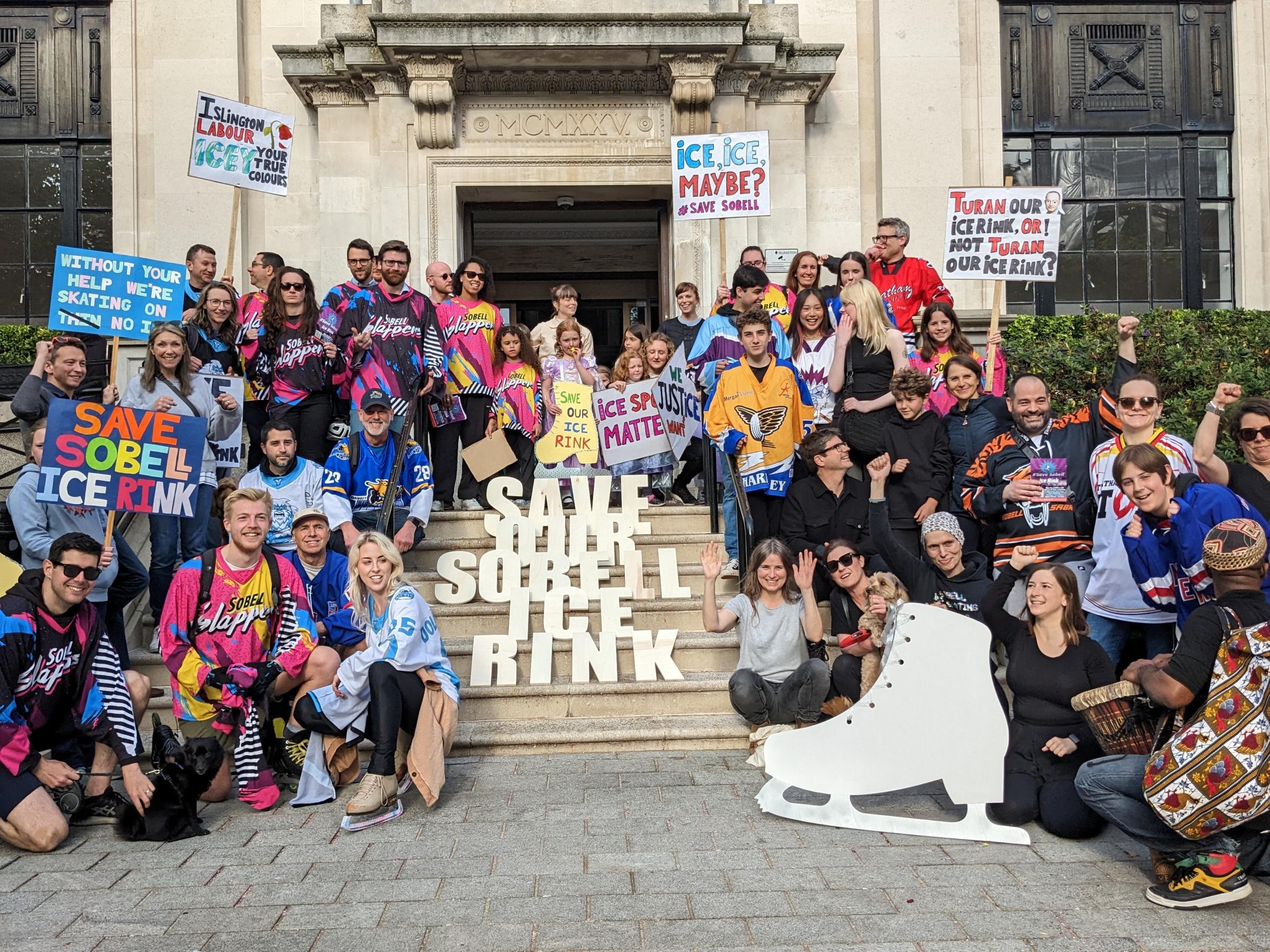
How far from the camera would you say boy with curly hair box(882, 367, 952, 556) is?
→ 7.18 m

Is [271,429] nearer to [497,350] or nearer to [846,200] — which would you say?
[497,350]

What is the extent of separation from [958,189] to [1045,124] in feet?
20.8

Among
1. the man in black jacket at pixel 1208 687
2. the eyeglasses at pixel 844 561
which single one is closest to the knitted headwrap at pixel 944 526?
the eyeglasses at pixel 844 561

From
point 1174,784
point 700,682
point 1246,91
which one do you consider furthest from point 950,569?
point 1246,91

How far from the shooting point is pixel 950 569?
6.27 metres

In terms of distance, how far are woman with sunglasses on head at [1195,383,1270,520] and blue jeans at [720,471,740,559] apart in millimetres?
3087

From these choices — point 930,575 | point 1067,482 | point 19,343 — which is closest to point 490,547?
point 930,575

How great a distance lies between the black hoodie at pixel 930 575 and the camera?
6.15 meters

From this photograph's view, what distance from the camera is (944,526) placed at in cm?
624

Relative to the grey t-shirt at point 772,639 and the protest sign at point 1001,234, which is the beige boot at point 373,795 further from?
the protest sign at point 1001,234

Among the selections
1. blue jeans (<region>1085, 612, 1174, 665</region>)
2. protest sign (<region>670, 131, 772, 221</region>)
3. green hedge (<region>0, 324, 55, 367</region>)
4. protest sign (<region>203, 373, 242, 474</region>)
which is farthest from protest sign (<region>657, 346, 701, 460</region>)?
green hedge (<region>0, 324, 55, 367</region>)

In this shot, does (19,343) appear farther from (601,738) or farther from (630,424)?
(601,738)

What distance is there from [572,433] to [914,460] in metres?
3.01

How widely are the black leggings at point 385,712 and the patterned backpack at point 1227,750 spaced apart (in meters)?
3.36
